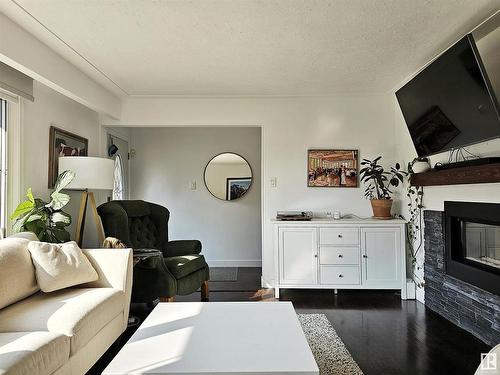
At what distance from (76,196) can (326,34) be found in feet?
9.30

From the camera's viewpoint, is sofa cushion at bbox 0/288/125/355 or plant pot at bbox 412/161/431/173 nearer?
sofa cushion at bbox 0/288/125/355

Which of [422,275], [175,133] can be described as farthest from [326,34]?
[175,133]

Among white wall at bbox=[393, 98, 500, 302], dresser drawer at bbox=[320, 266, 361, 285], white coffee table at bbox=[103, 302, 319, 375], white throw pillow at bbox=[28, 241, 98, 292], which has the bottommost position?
dresser drawer at bbox=[320, 266, 361, 285]

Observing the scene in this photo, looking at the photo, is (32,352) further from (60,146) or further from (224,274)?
(224,274)

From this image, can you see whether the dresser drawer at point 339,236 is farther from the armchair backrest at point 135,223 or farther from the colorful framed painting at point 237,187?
the colorful framed painting at point 237,187

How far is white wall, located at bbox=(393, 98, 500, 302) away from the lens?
2447 mm

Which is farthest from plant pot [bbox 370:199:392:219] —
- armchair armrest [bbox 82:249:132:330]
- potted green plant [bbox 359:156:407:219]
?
armchair armrest [bbox 82:249:132:330]

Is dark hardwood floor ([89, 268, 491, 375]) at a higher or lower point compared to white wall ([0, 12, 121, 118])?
lower

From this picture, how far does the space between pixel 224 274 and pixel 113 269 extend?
241 centimetres

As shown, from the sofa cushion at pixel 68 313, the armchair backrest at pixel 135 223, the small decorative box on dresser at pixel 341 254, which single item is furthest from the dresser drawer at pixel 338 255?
the sofa cushion at pixel 68 313

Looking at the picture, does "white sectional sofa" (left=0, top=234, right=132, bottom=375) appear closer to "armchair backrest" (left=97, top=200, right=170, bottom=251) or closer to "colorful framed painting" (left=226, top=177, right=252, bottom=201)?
"armchair backrest" (left=97, top=200, right=170, bottom=251)

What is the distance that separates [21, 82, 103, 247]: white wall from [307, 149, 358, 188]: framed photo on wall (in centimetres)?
242

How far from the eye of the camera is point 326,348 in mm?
2381

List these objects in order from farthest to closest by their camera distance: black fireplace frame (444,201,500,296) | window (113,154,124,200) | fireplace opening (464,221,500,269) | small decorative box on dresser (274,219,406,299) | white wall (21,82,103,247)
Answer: window (113,154,124,200) < small decorative box on dresser (274,219,406,299) < white wall (21,82,103,247) < fireplace opening (464,221,500,269) < black fireplace frame (444,201,500,296)
